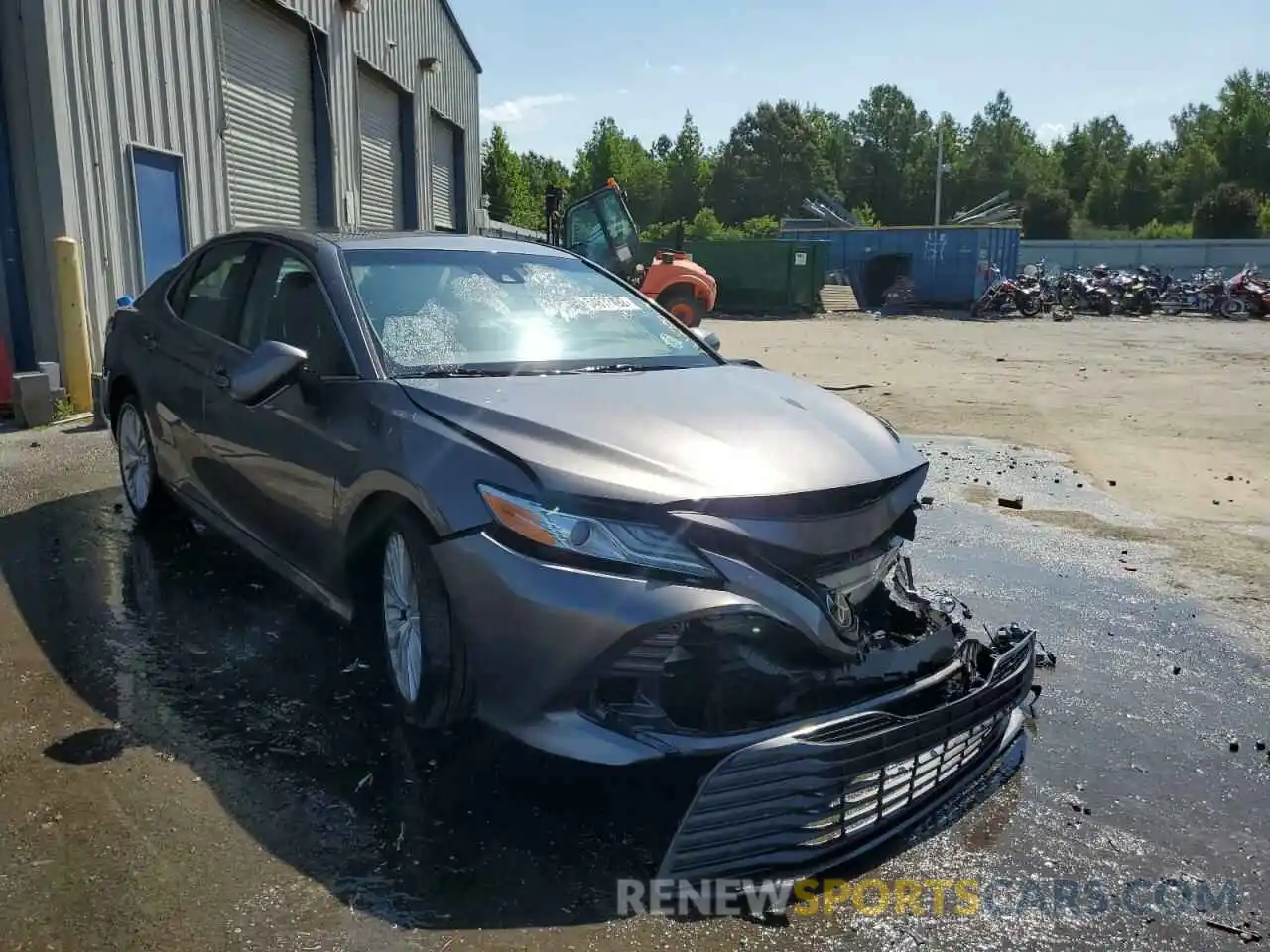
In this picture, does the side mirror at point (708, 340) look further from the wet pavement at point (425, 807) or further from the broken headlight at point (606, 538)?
the broken headlight at point (606, 538)

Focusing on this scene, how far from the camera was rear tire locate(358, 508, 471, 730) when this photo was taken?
3021 millimetres

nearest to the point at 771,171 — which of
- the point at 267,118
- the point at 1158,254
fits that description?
the point at 1158,254

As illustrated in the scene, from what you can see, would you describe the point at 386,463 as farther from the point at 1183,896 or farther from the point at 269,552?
the point at 1183,896

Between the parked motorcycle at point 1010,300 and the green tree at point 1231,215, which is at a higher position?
the green tree at point 1231,215

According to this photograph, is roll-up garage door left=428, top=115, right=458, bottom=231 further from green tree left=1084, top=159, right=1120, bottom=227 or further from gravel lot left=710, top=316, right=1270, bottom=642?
green tree left=1084, top=159, right=1120, bottom=227

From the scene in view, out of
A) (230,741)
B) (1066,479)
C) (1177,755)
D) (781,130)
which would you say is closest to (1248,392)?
(1066,479)

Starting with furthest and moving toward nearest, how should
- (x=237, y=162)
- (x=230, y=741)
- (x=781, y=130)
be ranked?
(x=781, y=130)
(x=237, y=162)
(x=230, y=741)

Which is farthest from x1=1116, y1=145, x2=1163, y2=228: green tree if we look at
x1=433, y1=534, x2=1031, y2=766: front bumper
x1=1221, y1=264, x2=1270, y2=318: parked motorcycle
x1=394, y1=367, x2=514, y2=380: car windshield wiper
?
x1=433, y1=534, x2=1031, y2=766: front bumper

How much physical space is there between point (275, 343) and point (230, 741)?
4.30 ft

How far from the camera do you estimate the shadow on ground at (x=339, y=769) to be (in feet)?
8.58

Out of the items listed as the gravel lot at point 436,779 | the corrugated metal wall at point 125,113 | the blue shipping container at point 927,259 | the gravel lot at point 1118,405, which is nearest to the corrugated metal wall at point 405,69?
the corrugated metal wall at point 125,113

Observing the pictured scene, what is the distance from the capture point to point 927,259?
105ft

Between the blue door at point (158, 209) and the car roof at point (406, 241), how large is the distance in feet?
19.4

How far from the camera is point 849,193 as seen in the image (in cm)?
9981
